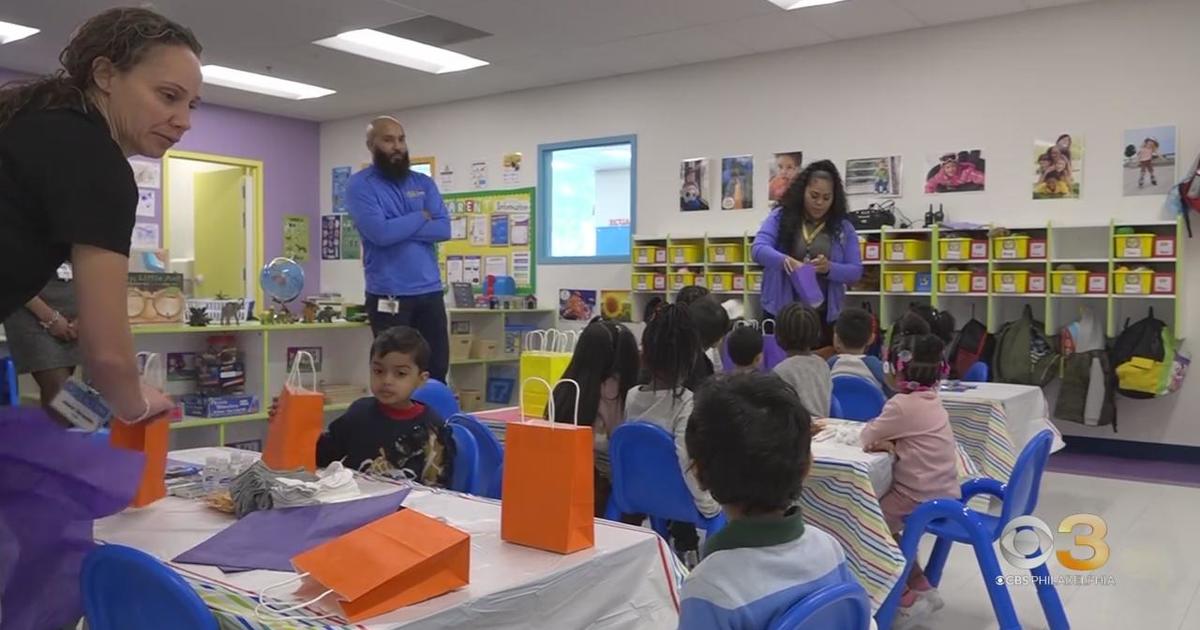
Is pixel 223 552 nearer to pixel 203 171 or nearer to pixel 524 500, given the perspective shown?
pixel 524 500

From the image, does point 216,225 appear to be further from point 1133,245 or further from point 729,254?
point 1133,245

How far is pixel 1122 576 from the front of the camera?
3.44 m

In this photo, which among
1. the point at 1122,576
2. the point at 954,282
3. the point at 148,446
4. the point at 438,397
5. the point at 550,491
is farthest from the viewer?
the point at 954,282

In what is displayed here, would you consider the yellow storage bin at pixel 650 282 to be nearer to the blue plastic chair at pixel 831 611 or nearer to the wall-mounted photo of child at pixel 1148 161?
the wall-mounted photo of child at pixel 1148 161

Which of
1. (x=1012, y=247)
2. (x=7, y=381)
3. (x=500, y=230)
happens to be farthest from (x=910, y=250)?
(x=7, y=381)

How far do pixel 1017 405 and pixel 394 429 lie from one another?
9.64ft

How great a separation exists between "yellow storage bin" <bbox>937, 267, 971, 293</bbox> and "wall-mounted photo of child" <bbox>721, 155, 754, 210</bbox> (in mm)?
1662

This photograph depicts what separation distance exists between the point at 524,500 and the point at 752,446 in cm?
41

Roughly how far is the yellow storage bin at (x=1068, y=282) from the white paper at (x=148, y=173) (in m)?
7.53

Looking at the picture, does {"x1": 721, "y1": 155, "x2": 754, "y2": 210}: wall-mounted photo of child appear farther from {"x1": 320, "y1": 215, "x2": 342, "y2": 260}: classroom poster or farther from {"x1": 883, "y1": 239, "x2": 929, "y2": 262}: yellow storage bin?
{"x1": 320, "y1": 215, "x2": 342, "y2": 260}: classroom poster

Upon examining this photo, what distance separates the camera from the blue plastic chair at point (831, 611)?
1.17m

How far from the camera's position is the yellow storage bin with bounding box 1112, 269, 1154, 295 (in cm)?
555

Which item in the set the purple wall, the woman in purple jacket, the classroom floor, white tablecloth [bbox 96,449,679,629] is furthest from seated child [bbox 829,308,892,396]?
the purple wall

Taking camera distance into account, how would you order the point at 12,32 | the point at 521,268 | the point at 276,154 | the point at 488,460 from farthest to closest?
the point at 276,154
the point at 521,268
the point at 12,32
the point at 488,460
